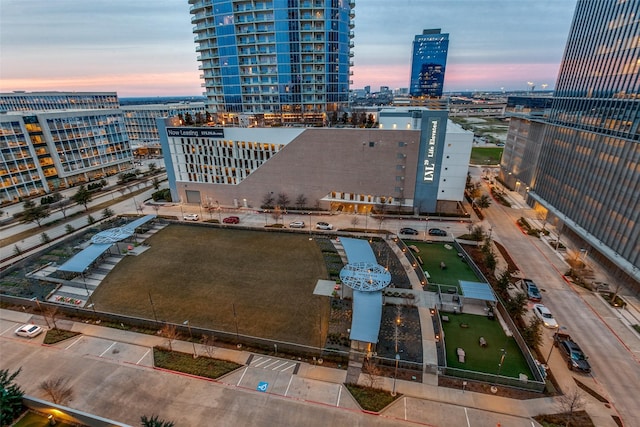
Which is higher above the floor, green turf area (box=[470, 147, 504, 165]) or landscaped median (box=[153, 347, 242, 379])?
green turf area (box=[470, 147, 504, 165])

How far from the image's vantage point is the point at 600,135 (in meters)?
45.9

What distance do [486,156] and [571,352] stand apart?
103926mm

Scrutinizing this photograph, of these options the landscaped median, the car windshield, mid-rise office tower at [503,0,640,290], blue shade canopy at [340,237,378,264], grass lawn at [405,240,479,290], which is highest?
mid-rise office tower at [503,0,640,290]

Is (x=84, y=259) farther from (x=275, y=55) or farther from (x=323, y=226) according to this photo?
(x=275, y=55)

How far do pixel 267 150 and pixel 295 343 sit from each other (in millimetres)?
44601

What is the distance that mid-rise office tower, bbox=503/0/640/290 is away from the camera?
1567 inches

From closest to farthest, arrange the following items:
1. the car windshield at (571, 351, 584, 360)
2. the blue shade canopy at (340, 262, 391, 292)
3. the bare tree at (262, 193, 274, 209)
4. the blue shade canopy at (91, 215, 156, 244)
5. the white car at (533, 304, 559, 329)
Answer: the car windshield at (571, 351, 584, 360)
the white car at (533, 304, 559, 329)
the blue shade canopy at (340, 262, 391, 292)
the blue shade canopy at (91, 215, 156, 244)
the bare tree at (262, 193, 274, 209)

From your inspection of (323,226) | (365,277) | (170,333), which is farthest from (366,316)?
(323,226)

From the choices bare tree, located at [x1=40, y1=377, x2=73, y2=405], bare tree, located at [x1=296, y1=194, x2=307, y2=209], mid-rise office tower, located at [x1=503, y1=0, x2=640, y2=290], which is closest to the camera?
bare tree, located at [x1=40, y1=377, x2=73, y2=405]

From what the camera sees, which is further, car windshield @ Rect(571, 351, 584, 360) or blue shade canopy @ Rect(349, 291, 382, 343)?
blue shade canopy @ Rect(349, 291, 382, 343)

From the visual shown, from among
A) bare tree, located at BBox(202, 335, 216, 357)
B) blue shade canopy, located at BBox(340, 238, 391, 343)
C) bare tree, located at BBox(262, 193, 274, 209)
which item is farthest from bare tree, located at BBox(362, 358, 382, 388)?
bare tree, located at BBox(262, 193, 274, 209)

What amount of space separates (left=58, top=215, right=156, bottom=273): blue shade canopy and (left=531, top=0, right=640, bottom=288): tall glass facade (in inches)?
2916

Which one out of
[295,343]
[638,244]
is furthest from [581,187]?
[295,343]

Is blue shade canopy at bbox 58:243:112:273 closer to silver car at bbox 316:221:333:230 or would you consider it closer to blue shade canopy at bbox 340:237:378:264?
silver car at bbox 316:221:333:230
